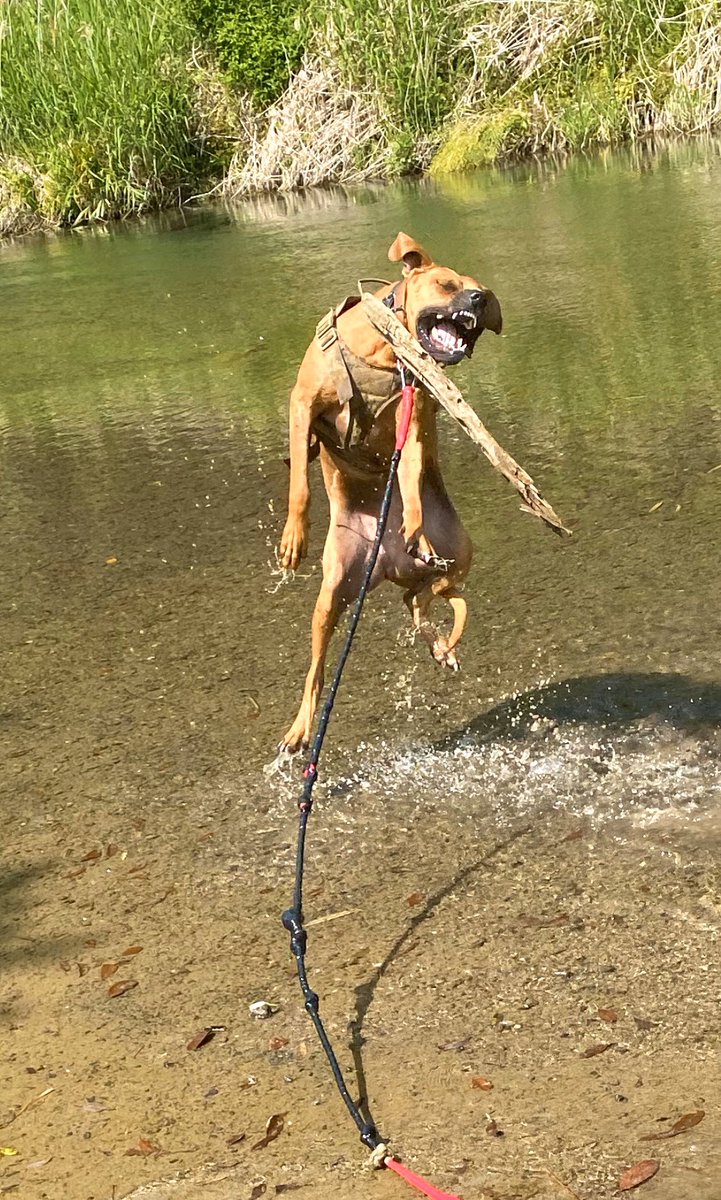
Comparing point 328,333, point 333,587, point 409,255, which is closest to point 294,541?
point 333,587

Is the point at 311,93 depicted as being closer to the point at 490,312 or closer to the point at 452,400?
the point at 490,312

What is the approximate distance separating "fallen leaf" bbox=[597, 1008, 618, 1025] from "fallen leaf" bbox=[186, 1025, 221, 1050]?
1.02 m

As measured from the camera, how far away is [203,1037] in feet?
14.0

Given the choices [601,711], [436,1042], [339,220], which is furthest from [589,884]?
[339,220]

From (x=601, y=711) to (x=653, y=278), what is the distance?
787 cm

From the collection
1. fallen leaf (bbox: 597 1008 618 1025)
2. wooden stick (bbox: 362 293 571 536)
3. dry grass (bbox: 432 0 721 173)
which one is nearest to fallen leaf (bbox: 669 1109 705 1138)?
fallen leaf (bbox: 597 1008 618 1025)

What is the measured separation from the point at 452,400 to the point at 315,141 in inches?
876

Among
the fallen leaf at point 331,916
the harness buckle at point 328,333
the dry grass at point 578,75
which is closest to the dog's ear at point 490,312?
the harness buckle at point 328,333

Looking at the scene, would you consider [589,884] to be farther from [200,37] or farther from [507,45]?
[200,37]

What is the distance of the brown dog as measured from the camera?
5.05 metres

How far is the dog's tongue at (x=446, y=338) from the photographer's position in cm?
505

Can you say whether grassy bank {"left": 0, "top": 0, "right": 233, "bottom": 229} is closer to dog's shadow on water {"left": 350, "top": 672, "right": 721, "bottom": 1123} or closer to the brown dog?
dog's shadow on water {"left": 350, "top": 672, "right": 721, "bottom": 1123}

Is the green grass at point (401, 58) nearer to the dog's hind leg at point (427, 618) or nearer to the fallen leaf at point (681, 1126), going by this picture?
the dog's hind leg at point (427, 618)

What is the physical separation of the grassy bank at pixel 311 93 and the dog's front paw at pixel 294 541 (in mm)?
19196
